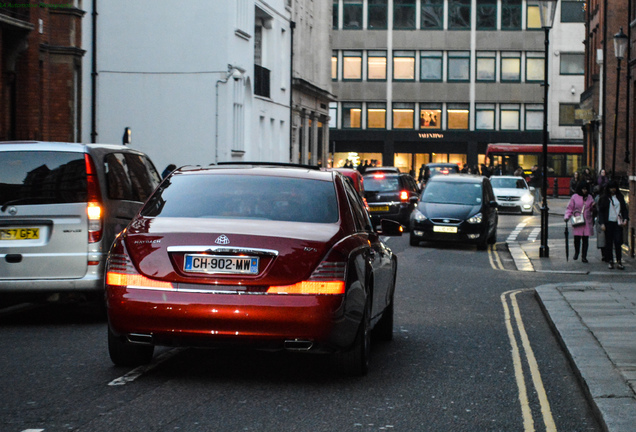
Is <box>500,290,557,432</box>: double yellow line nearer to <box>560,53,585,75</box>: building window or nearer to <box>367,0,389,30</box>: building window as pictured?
<box>560,53,585,75</box>: building window

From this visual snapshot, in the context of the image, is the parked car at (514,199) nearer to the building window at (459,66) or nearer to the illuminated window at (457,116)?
the illuminated window at (457,116)

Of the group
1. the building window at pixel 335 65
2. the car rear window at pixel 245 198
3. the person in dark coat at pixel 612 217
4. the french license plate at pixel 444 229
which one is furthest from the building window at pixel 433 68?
the car rear window at pixel 245 198

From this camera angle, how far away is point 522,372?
856 cm

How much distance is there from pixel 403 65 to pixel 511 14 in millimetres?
8914

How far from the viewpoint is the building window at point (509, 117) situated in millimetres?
80125

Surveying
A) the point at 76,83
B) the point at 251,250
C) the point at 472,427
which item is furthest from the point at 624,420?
the point at 76,83

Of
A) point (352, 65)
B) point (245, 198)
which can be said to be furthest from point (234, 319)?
point (352, 65)

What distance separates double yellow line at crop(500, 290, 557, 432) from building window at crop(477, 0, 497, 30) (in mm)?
68138

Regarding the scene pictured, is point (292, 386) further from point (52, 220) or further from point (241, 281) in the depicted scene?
point (52, 220)

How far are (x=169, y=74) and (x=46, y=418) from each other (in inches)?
1241

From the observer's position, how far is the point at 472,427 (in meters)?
6.43

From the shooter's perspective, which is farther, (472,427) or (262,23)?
(262,23)

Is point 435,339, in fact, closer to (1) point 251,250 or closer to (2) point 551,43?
(1) point 251,250

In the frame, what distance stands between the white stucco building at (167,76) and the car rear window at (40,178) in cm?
2602
